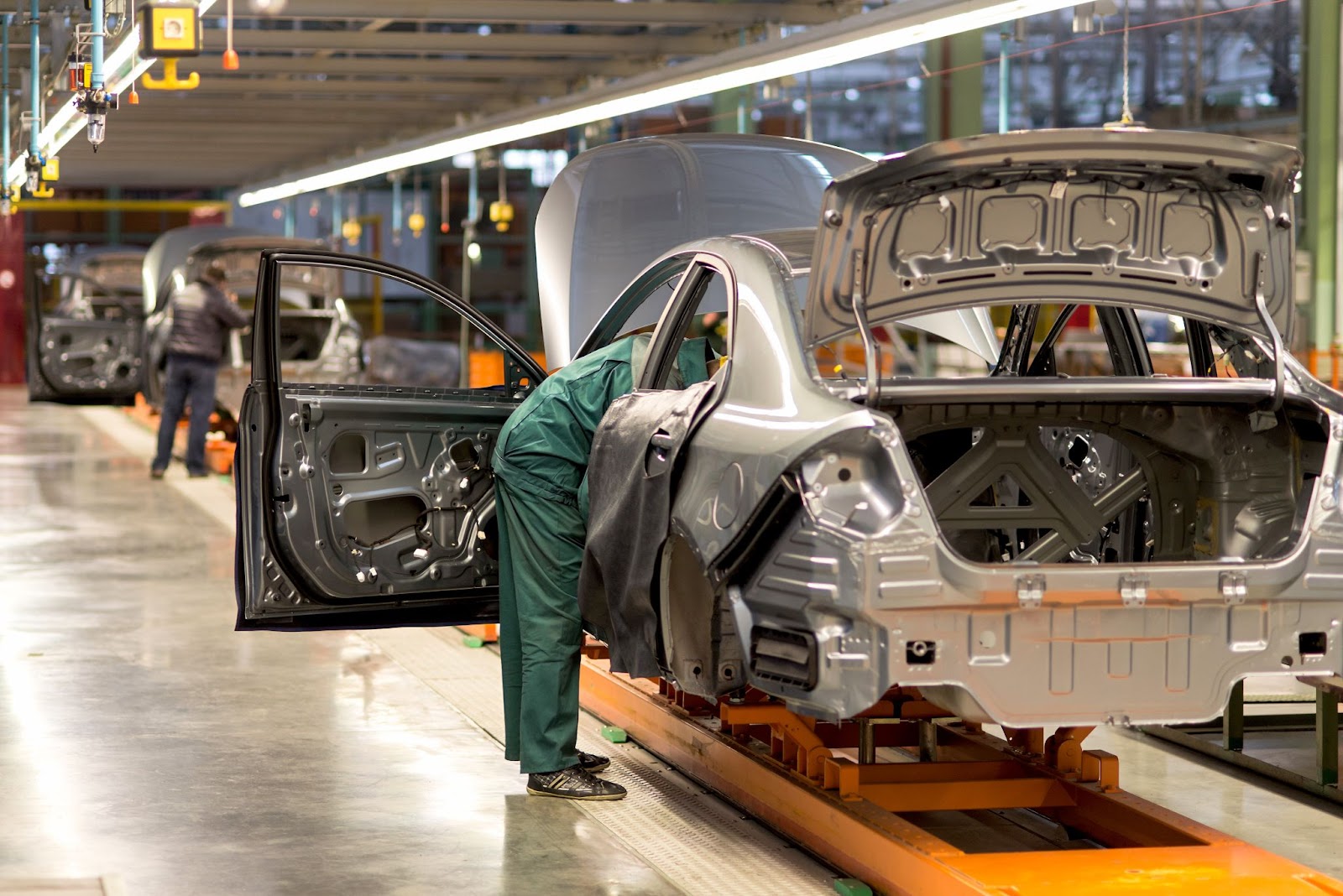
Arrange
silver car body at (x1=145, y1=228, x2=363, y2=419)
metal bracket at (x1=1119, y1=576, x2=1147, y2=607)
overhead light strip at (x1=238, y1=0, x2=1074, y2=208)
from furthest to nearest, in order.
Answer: silver car body at (x1=145, y1=228, x2=363, y2=419) < overhead light strip at (x1=238, y1=0, x2=1074, y2=208) < metal bracket at (x1=1119, y1=576, x2=1147, y2=607)

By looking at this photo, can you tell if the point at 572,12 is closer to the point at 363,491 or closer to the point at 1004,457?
the point at 363,491

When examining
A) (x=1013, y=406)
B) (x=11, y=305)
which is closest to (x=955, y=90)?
(x=1013, y=406)

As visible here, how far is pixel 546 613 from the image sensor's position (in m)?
4.92

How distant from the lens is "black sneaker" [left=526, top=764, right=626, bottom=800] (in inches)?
197

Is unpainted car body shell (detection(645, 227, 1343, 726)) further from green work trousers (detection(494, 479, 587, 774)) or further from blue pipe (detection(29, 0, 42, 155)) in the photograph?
blue pipe (detection(29, 0, 42, 155))

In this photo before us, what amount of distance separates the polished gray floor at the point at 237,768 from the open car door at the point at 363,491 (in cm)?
53

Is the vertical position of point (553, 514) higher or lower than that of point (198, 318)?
lower

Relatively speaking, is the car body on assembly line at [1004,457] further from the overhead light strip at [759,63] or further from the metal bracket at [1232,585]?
the overhead light strip at [759,63]

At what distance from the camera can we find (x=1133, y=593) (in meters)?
3.72

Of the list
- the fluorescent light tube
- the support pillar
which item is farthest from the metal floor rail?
the support pillar

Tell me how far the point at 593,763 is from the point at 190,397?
9.97 metres

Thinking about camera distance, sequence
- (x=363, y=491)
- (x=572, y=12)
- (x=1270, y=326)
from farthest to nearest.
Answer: (x=572, y=12), (x=363, y=491), (x=1270, y=326)

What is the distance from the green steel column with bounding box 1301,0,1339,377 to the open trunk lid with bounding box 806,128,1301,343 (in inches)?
623

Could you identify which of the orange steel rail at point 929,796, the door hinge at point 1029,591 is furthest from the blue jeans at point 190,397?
the door hinge at point 1029,591
